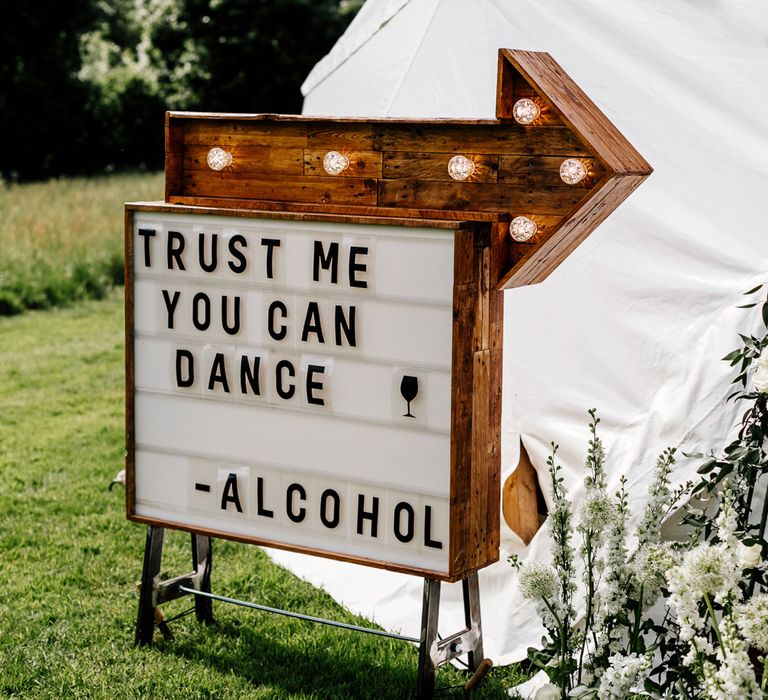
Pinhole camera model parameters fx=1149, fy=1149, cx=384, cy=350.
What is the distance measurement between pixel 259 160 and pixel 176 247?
0.45 metres

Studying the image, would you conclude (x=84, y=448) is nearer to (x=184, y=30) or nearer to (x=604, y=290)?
(x=604, y=290)

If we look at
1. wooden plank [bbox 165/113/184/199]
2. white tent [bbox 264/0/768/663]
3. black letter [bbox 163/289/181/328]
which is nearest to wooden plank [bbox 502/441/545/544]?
white tent [bbox 264/0/768/663]

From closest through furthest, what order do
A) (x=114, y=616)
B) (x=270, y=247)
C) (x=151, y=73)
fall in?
(x=270, y=247) < (x=114, y=616) < (x=151, y=73)

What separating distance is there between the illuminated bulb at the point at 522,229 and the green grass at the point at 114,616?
1.59m

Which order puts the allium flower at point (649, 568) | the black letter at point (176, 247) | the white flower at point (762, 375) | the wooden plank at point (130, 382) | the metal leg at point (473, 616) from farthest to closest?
1. the wooden plank at point (130, 382)
2. the black letter at point (176, 247)
3. the metal leg at point (473, 616)
4. the allium flower at point (649, 568)
5. the white flower at point (762, 375)

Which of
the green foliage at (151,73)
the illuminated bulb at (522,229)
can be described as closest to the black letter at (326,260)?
the illuminated bulb at (522,229)

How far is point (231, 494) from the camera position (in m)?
3.98

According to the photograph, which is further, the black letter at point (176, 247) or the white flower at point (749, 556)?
the black letter at point (176, 247)

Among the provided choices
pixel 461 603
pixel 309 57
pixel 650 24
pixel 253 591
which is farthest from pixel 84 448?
pixel 309 57

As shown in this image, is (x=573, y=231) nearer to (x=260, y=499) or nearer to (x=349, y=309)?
(x=349, y=309)

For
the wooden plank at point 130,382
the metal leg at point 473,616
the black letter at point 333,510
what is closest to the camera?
the black letter at point 333,510

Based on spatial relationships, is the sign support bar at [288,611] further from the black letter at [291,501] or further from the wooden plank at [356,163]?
the wooden plank at [356,163]

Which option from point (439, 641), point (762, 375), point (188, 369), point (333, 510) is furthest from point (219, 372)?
point (762, 375)

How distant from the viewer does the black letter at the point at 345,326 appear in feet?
12.0
